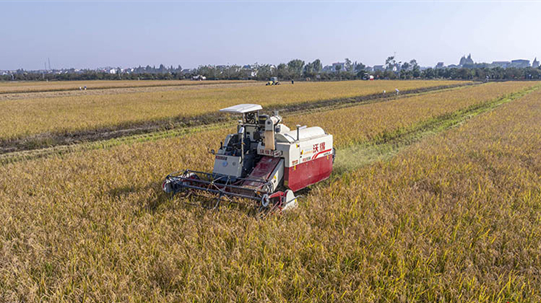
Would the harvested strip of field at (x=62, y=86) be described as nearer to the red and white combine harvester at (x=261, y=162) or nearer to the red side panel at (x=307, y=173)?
the red and white combine harvester at (x=261, y=162)

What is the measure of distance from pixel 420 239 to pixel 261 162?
11.5 ft

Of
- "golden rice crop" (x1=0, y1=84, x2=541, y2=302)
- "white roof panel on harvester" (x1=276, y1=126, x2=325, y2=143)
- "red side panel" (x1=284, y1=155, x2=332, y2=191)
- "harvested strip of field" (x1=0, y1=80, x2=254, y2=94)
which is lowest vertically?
"golden rice crop" (x1=0, y1=84, x2=541, y2=302)

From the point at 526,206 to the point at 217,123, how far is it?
16.5 m

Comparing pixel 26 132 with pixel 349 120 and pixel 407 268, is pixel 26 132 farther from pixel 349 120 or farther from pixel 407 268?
pixel 407 268

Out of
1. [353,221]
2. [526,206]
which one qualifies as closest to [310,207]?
[353,221]

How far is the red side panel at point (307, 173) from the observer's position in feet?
22.2

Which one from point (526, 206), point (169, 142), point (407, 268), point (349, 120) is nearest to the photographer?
point (407, 268)

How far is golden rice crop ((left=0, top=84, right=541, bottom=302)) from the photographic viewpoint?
3.80 metres

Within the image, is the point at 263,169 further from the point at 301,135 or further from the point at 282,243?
the point at 282,243

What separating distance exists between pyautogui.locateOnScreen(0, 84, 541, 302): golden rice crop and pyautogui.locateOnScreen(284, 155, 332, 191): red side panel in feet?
1.21

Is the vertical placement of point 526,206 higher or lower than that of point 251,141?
lower

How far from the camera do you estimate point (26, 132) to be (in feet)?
49.9

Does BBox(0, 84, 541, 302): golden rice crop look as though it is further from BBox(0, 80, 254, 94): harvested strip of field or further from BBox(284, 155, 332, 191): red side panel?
BBox(0, 80, 254, 94): harvested strip of field

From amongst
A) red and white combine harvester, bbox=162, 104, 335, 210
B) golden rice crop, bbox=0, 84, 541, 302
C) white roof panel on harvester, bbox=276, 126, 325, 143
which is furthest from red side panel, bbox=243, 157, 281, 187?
golden rice crop, bbox=0, 84, 541, 302
